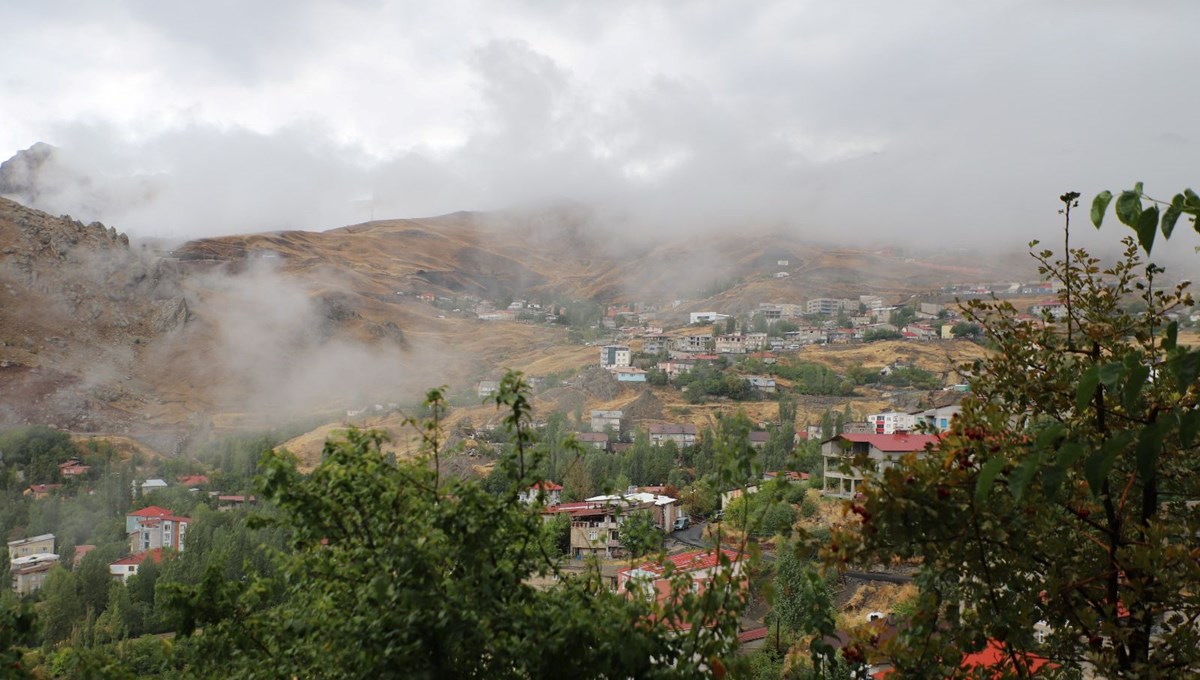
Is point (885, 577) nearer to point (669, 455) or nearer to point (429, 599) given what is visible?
point (669, 455)

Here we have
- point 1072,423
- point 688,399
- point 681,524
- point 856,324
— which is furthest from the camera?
point 856,324

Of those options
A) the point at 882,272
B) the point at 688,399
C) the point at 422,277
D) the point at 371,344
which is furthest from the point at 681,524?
the point at 882,272

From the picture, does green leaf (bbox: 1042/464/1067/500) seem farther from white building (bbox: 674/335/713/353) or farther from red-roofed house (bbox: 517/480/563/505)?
white building (bbox: 674/335/713/353)

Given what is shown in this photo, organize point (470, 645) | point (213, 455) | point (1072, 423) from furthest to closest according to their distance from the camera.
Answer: point (213, 455), point (1072, 423), point (470, 645)

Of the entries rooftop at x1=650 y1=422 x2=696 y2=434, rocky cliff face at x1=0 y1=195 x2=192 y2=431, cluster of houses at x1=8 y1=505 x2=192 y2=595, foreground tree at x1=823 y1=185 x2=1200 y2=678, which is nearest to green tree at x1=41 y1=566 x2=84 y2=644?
cluster of houses at x1=8 y1=505 x2=192 y2=595

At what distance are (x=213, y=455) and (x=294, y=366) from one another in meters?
18.0

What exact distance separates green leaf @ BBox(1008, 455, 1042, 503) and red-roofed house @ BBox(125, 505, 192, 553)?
77.4 ft

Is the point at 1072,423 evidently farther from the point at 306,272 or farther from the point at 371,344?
the point at 306,272

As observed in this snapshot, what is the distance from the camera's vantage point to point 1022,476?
1.18 metres

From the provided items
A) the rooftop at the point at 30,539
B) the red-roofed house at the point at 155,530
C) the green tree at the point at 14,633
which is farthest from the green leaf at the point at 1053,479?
the rooftop at the point at 30,539

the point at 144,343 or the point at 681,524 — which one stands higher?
the point at 144,343

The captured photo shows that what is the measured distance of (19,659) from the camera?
201 centimetres

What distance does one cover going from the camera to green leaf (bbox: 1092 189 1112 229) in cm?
144

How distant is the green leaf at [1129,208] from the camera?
1.29 meters
